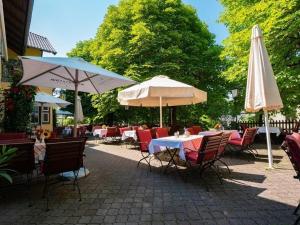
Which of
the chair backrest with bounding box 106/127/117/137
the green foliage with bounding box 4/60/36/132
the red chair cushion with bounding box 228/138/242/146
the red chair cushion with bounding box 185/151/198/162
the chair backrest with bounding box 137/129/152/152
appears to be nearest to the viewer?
the red chair cushion with bounding box 185/151/198/162

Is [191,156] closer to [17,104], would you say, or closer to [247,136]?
[247,136]

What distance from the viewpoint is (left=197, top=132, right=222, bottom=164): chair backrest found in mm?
5036

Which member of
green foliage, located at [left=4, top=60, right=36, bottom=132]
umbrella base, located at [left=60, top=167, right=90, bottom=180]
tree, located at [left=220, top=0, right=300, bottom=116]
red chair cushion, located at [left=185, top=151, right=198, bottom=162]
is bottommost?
umbrella base, located at [left=60, top=167, right=90, bottom=180]

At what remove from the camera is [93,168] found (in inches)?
279

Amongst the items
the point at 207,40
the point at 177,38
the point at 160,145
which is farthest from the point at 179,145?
the point at 207,40

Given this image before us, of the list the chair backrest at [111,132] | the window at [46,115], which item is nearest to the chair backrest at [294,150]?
the chair backrest at [111,132]

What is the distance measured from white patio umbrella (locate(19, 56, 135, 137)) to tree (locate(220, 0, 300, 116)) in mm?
6174

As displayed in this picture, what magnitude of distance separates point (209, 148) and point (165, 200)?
5.18ft

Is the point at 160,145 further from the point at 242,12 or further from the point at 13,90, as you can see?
the point at 242,12

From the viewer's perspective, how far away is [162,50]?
16.2 metres

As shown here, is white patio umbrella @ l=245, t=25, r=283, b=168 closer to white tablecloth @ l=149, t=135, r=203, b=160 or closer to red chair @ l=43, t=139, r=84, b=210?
white tablecloth @ l=149, t=135, r=203, b=160

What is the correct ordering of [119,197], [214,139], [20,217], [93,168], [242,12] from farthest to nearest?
[242,12] → [93,168] → [214,139] → [119,197] → [20,217]

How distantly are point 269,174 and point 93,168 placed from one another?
445 cm

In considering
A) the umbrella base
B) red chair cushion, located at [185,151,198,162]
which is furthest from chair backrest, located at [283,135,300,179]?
the umbrella base
